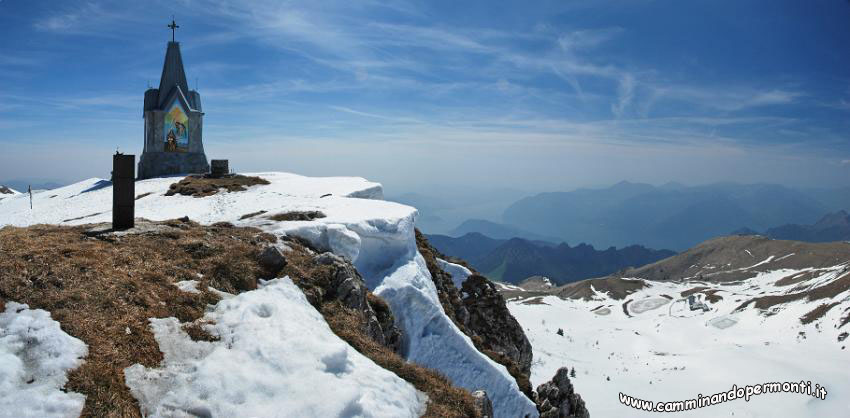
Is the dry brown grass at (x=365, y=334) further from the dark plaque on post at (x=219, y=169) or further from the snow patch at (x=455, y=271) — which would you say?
the dark plaque on post at (x=219, y=169)

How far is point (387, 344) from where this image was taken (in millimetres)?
14945

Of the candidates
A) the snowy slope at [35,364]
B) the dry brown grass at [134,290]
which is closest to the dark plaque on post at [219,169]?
the dry brown grass at [134,290]

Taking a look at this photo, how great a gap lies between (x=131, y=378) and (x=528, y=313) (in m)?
79.9

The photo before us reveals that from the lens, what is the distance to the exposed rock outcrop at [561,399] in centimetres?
1775

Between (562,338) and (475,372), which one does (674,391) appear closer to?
(562,338)

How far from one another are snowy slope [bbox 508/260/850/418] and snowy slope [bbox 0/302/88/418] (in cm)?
2849

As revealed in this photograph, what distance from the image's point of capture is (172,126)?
41.6 m

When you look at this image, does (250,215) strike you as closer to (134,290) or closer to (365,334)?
(365,334)

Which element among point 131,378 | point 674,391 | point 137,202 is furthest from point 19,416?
point 674,391

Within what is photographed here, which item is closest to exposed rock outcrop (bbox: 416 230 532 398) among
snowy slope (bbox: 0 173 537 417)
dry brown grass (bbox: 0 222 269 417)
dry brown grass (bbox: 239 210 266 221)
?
snowy slope (bbox: 0 173 537 417)

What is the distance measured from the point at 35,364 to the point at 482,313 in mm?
18498

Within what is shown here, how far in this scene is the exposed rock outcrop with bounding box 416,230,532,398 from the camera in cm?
2186

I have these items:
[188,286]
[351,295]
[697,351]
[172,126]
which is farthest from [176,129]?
[697,351]

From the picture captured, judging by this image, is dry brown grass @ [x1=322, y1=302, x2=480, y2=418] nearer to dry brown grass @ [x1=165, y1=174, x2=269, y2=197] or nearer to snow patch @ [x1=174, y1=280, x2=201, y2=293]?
snow patch @ [x1=174, y1=280, x2=201, y2=293]
